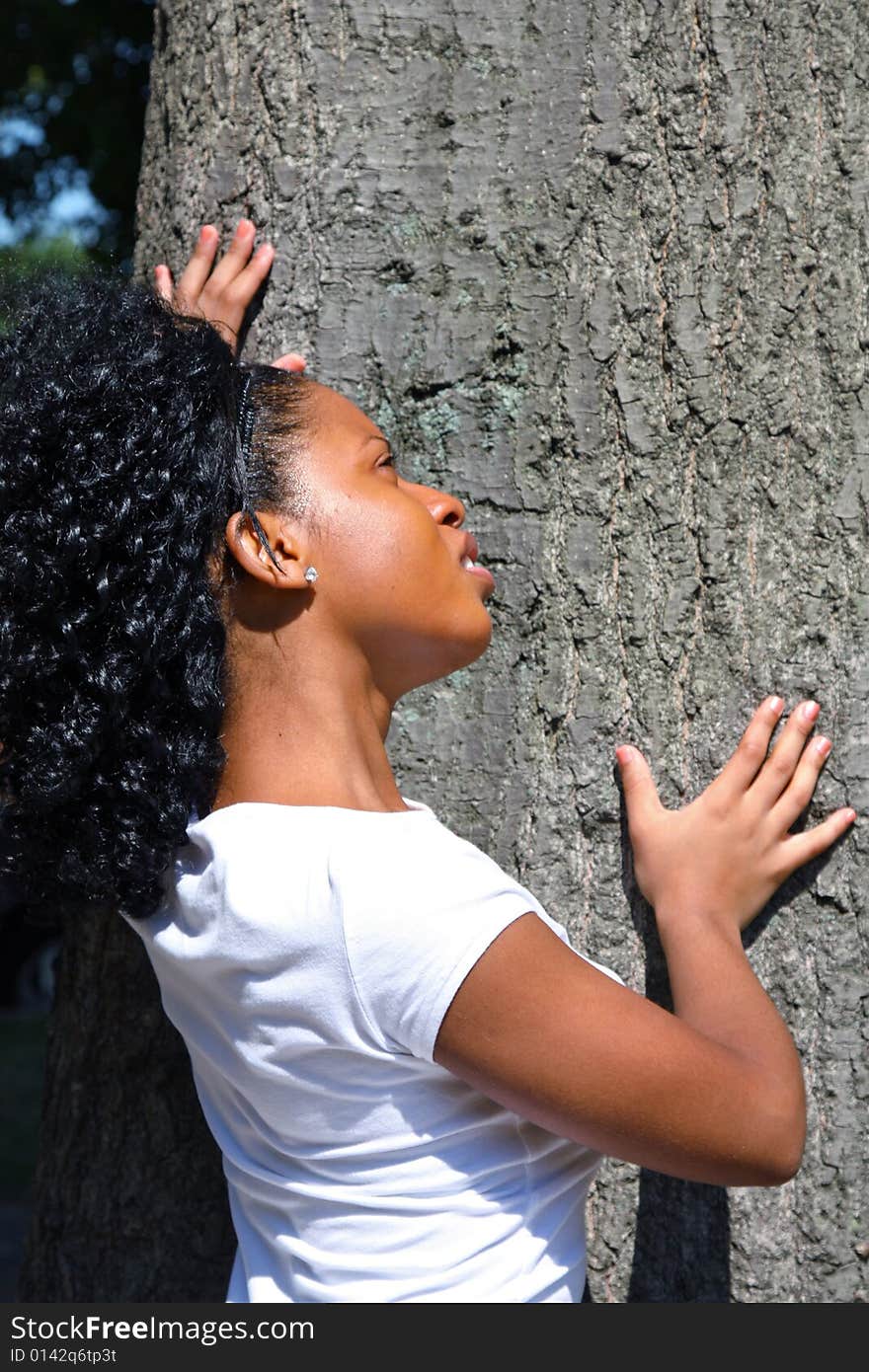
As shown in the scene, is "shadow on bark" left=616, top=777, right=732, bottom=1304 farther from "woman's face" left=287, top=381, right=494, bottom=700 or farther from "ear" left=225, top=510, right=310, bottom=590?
"ear" left=225, top=510, right=310, bottom=590

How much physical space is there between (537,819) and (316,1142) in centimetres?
63

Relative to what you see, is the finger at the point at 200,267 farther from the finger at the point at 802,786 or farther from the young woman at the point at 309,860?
the finger at the point at 802,786

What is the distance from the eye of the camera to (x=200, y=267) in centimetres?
221

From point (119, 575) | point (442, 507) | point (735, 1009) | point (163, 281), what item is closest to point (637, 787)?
point (735, 1009)

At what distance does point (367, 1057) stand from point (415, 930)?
20 cm

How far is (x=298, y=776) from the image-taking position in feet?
5.42

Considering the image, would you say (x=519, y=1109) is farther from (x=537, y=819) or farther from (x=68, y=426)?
(x=68, y=426)

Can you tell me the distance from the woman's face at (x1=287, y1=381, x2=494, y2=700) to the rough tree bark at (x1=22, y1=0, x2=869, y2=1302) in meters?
0.32

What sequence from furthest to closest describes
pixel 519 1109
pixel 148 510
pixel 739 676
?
pixel 739 676 < pixel 148 510 < pixel 519 1109

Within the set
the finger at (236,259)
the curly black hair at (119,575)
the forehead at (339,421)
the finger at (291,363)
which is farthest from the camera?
the finger at (236,259)

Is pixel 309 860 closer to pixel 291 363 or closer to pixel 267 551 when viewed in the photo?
pixel 267 551

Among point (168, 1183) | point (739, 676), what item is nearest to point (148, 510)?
point (739, 676)

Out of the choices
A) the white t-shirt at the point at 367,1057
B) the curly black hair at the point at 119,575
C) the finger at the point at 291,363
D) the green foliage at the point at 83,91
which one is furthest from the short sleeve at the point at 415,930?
the green foliage at the point at 83,91

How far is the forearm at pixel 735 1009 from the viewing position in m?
1.52
